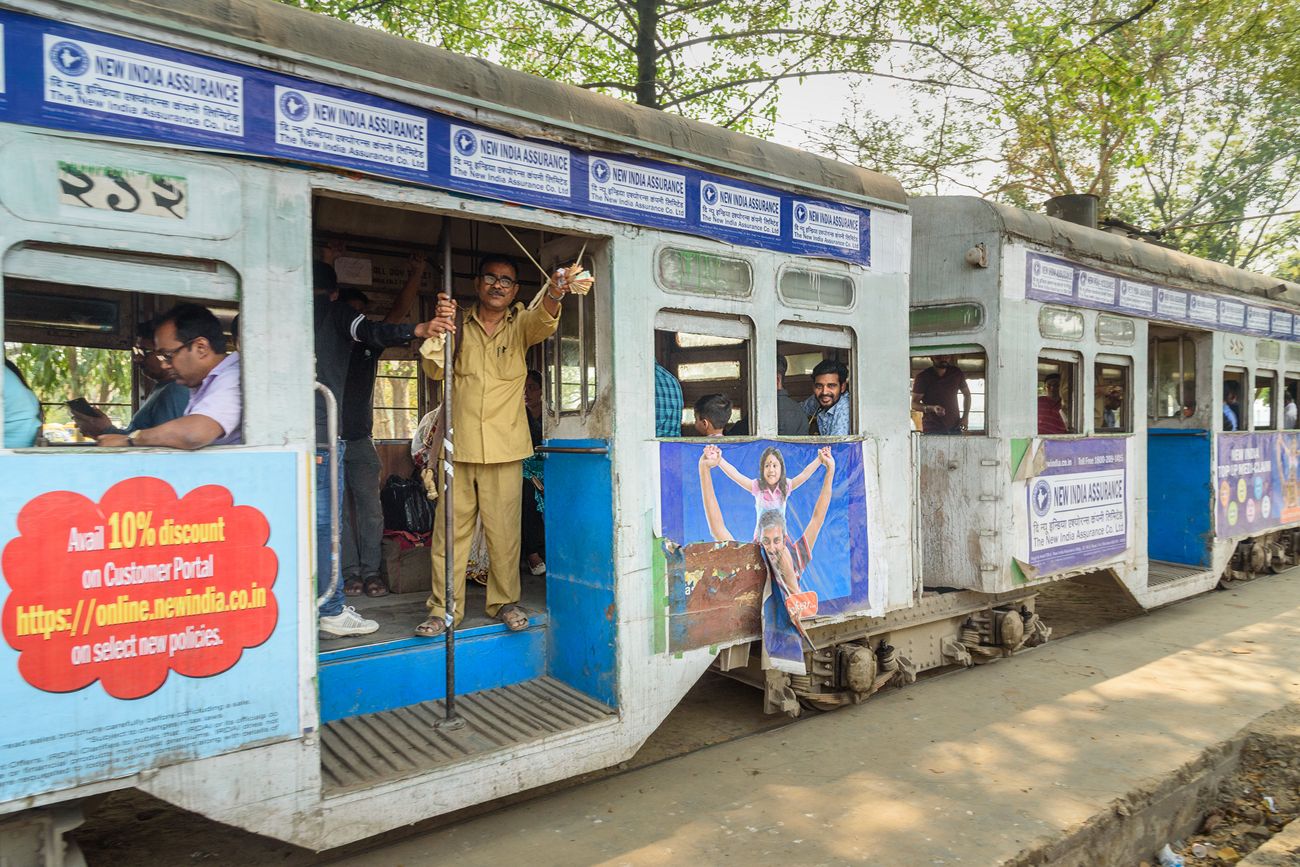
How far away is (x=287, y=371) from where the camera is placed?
276cm

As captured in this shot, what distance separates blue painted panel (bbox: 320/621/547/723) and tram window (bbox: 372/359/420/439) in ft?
7.19

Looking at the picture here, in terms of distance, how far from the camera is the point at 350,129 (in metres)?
2.92

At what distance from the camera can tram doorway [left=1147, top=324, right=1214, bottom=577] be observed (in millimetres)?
7672

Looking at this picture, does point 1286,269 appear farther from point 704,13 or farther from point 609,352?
point 609,352

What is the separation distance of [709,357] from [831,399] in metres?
0.79

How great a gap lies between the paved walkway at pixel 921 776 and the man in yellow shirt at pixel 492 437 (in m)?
1.01

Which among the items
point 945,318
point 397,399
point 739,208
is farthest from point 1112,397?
point 397,399

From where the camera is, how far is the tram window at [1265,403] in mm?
8594

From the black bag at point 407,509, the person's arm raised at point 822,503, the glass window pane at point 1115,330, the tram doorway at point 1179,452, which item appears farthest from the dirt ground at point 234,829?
A: the tram doorway at point 1179,452

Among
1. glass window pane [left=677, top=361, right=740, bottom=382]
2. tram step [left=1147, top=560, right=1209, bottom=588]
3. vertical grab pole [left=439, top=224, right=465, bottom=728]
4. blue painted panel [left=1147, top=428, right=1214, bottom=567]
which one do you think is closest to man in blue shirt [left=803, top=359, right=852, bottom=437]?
glass window pane [left=677, top=361, right=740, bottom=382]

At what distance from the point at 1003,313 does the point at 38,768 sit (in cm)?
546

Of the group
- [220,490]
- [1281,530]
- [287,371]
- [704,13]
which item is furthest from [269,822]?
[704,13]

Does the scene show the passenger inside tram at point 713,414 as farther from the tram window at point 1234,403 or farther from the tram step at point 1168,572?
the tram window at point 1234,403

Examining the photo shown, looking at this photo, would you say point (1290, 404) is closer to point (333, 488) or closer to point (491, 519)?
point (491, 519)
